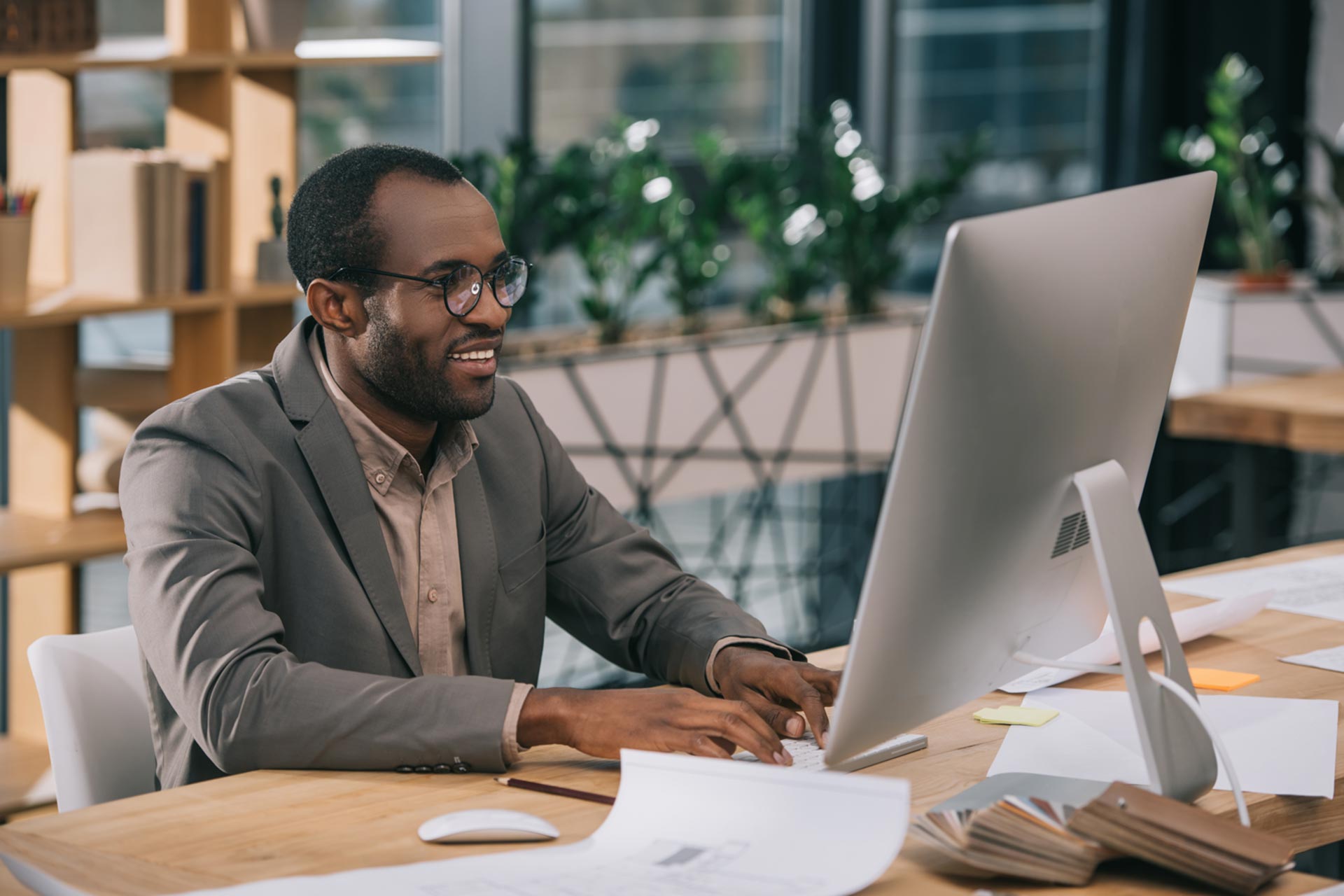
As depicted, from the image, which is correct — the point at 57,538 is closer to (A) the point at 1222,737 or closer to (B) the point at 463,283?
(B) the point at 463,283

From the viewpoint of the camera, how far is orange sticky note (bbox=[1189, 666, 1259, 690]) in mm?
1662

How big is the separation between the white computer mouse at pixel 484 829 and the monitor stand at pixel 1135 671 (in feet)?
1.00

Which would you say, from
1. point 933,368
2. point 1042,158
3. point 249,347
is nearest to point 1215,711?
point 933,368

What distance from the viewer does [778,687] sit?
60.8 inches

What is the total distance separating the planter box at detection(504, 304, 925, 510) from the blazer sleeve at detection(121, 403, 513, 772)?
76.2 inches

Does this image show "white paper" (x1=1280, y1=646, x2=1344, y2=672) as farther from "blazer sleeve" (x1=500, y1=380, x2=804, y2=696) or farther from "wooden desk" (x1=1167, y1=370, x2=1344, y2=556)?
"wooden desk" (x1=1167, y1=370, x2=1344, y2=556)

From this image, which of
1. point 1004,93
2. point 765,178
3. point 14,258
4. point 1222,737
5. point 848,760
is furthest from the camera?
point 1004,93

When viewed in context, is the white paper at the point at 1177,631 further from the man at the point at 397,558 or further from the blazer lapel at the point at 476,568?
the blazer lapel at the point at 476,568

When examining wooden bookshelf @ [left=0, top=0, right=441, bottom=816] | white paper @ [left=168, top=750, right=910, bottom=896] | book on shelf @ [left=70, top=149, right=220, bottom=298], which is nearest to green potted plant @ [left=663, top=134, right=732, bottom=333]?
wooden bookshelf @ [left=0, top=0, right=441, bottom=816]

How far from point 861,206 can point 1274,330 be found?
1.32 metres

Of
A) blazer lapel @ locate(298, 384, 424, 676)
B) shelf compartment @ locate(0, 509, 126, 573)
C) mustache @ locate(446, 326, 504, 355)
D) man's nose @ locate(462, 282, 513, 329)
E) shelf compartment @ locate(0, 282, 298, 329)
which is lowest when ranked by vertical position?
shelf compartment @ locate(0, 509, 126, 573)

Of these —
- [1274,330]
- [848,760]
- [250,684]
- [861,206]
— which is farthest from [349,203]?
[1274,330]

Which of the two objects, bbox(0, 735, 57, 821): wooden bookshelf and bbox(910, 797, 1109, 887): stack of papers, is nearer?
bbox(910, 797, 1109, 887): stack of papers

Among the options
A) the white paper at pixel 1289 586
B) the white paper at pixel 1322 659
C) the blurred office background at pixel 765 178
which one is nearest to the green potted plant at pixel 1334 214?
the blurred office background at pixel 765 178
